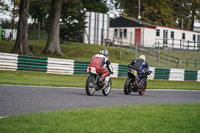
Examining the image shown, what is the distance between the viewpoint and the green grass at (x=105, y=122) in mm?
7191

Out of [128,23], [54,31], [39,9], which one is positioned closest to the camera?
[54,31]

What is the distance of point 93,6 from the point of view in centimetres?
5938

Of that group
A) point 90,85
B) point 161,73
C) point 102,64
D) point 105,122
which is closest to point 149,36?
point 161,73

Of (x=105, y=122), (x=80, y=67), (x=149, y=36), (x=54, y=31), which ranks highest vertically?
(x=149, y=36)

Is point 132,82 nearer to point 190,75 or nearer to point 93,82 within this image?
point 93,82

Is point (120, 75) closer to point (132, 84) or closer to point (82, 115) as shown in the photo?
point (132, 84)

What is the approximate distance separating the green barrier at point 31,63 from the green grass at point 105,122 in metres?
13.7

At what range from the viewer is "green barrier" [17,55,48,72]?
917 inches

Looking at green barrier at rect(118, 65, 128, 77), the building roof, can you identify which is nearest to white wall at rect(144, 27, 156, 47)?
the building roof

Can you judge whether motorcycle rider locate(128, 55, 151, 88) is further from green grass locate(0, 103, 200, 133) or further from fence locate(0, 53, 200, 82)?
fence locate(0, 53, 200, 82)

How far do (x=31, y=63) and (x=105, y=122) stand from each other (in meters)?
16.1

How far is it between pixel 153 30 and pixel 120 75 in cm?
2298

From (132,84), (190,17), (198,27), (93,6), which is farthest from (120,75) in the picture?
(198,27)

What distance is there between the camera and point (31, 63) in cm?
2370
